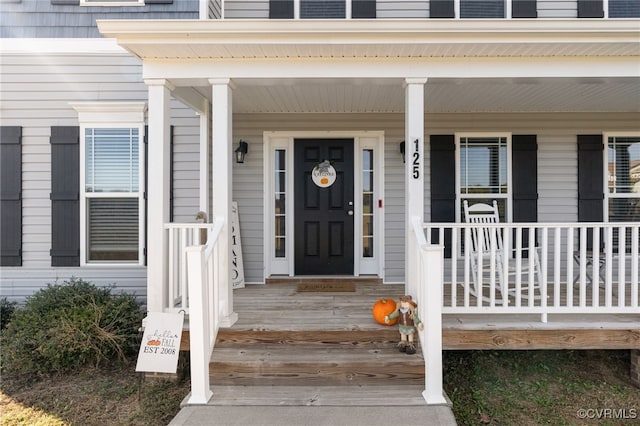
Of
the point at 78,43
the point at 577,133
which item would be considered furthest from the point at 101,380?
the point at 577,133

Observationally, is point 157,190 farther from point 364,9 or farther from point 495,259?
point 364,9

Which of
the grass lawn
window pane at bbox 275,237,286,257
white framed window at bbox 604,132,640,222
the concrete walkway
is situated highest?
white framed window at bbox 604,132,640,222

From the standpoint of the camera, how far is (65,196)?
4.48m

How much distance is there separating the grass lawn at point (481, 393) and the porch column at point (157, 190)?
2.35 ft

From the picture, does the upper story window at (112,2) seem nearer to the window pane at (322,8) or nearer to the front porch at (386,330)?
the window pane at (322,8)

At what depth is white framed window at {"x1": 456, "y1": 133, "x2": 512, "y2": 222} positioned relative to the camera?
15.9ft

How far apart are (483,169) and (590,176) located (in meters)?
1.26

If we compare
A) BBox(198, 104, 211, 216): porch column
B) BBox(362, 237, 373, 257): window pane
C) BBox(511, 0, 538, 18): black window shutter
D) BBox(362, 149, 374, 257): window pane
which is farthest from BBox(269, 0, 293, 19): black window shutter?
BBox(362, 237, 373, 257): window pane

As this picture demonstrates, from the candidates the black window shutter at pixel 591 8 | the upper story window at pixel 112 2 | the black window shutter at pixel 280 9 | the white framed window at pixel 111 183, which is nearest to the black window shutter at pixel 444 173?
the black window shutter at pixel 591 8

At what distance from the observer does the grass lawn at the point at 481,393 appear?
9.37ft

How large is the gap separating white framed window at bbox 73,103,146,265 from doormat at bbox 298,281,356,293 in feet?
6.18

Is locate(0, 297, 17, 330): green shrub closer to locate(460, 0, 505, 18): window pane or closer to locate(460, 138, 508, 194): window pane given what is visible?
locate(460, 138, 508, 194): window pane

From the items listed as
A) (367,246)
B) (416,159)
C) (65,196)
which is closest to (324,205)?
(367,246)

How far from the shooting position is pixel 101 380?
329 centimetres
